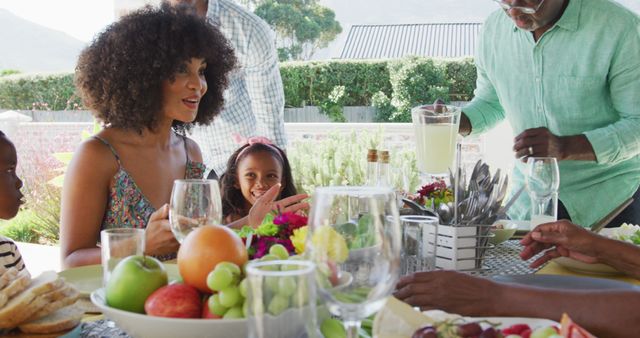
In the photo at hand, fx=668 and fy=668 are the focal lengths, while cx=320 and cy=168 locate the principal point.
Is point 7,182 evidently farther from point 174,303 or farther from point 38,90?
point 38,90

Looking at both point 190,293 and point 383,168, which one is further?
point 383,168

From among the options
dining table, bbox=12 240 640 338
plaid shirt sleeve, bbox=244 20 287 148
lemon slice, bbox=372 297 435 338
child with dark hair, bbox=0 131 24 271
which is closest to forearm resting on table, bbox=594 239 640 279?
dining table, bbox=12 240 640 338

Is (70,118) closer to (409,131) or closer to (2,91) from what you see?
(2,91)

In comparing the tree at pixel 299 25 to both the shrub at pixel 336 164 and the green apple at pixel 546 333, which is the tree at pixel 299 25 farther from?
the green apple at pixel 546 333

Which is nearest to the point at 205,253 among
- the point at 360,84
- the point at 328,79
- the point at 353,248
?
the point at 353,248

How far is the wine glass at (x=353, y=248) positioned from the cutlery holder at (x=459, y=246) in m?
0.82

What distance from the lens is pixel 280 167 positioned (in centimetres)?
312

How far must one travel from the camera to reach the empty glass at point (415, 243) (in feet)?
5.02

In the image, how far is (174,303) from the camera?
1013mm

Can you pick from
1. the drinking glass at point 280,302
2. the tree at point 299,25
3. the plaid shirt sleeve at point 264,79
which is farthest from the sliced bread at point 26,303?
the tree at point 299,25

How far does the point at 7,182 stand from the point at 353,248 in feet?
4.87

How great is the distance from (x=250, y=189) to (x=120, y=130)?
0.82 meters

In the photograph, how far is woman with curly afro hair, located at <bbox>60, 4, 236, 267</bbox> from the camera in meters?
2.13

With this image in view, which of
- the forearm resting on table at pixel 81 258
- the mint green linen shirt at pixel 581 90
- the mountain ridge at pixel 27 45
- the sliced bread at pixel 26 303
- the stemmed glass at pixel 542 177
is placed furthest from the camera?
the mountain ridge at pixel 27 45
